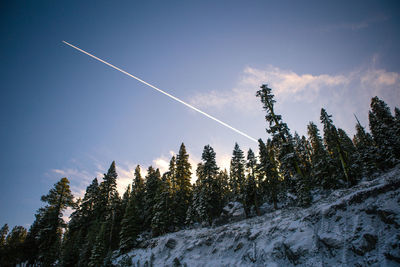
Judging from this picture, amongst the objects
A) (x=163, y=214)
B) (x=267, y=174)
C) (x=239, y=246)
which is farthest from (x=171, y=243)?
(x=267, y=174)

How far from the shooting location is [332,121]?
30984mm

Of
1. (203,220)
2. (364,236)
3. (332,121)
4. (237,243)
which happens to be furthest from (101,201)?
(332,121)

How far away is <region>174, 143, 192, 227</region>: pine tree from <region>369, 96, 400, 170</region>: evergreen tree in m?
33.6

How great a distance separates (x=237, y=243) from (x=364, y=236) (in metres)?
8.99

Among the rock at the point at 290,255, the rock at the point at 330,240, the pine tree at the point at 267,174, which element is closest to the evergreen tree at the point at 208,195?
the pine tree at the point at 267,174

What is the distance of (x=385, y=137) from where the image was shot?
28484mm

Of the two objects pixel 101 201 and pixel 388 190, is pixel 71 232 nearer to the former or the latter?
pixel 101 201

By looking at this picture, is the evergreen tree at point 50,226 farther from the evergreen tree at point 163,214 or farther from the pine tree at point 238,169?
the pine tree at point 238,169

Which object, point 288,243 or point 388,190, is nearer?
point 388,190

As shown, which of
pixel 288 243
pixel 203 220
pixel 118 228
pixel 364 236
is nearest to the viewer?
pixel 364 236

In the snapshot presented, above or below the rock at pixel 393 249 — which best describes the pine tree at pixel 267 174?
above

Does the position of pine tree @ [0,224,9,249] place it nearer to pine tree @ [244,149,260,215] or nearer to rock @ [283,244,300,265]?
pine tree @ [244,149,260,215]

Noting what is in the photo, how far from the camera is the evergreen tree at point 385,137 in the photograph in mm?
26617

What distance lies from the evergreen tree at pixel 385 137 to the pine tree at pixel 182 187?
33588 millimetres
